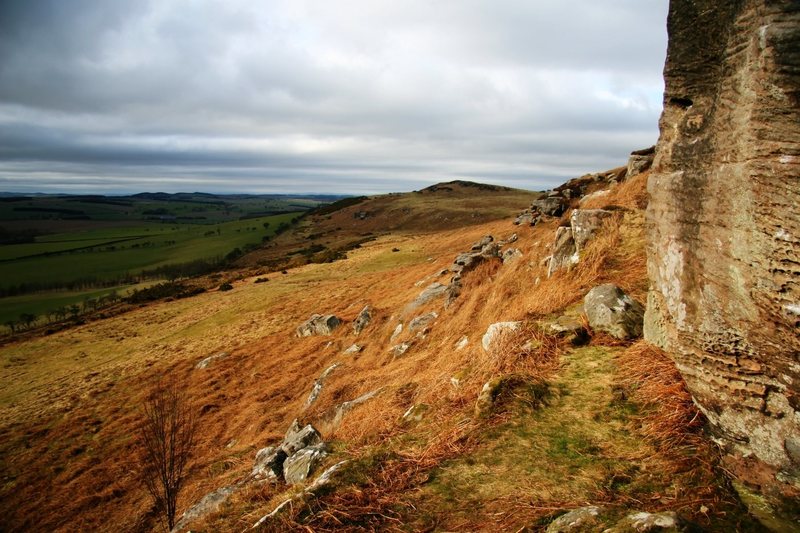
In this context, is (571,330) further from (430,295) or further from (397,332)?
(430,295)

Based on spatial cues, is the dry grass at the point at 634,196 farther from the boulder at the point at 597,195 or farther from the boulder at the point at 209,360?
the boulder at the point at 209,360

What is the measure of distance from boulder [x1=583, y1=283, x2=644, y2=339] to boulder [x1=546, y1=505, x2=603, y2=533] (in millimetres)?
3570

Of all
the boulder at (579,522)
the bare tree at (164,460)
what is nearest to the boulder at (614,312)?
the boulder at (579,522)

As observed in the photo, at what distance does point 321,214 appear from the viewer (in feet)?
425

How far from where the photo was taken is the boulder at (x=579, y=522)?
361 cm

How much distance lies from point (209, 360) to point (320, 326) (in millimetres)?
7188

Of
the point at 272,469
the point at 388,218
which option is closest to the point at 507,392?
the point at 272,469

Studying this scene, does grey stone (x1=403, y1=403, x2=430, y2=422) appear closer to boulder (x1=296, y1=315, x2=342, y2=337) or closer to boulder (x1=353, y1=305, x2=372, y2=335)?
boulder (x1=353, y1=305, x2=372, y2=335)

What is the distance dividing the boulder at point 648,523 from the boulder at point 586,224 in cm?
766

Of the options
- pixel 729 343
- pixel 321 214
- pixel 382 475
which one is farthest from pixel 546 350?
pixel 321 214

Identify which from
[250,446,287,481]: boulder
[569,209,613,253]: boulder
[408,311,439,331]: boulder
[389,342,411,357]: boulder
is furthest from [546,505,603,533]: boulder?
[408,311,439,331]: boulder

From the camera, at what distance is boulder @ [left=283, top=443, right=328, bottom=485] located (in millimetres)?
6449

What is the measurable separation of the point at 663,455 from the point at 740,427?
781 millimetres

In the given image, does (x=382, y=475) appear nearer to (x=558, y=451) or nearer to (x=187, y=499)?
(x=558, y=451)
